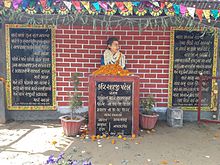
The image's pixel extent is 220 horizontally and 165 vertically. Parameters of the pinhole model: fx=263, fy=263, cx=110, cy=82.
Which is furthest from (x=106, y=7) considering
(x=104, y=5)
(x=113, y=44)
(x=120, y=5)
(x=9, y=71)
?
(x=9, y=71)

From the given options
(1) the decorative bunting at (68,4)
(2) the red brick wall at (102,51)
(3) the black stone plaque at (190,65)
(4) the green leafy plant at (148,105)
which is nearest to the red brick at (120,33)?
(2) the red brick wall at (102,51)

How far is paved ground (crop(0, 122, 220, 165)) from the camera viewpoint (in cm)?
414

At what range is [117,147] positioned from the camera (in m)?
4.66

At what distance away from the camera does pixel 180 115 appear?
586cm

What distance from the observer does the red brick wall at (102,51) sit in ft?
20.1

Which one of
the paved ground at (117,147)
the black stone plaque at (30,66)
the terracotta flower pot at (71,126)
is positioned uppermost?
the black stone plaque at (30,66)

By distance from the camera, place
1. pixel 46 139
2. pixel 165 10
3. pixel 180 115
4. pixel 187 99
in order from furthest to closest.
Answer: pixel 187 99 < pixel 180 115 < pixel 46 139 < pixel 165 10

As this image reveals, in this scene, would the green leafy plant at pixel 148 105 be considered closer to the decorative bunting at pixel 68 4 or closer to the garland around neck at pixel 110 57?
the garland around neck at pixel 110 57

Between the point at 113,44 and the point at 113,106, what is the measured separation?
1.40 m

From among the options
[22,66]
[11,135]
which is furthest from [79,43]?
[11,135]

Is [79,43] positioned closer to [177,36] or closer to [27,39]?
[27,39]

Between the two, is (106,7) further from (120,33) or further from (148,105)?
(148,105)

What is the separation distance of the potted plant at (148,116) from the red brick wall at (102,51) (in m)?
0.66

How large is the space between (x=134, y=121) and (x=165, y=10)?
2165 millimetres
